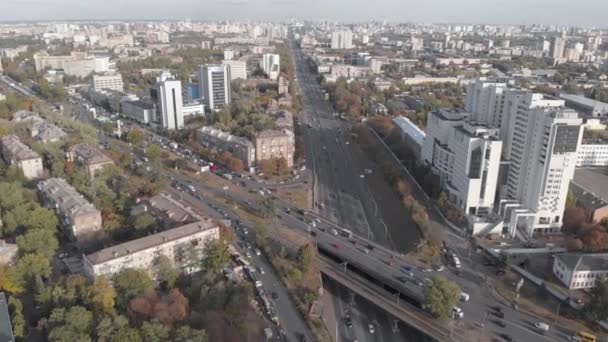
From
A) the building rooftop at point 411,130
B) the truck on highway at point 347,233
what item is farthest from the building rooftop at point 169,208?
the building rooftop at point 411,130

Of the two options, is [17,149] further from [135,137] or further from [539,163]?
[539,163]

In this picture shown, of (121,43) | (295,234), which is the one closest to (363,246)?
(295,234)

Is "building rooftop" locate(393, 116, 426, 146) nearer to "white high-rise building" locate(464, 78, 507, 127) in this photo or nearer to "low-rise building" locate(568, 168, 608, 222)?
"white high-rise building" locate(464, 78, 507, 127)

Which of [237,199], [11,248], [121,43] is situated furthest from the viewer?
[121,43]

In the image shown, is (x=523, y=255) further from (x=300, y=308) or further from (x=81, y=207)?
(x=81, y=207)

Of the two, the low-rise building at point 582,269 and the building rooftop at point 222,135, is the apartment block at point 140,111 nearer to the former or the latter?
the building rooftop at point 222,135

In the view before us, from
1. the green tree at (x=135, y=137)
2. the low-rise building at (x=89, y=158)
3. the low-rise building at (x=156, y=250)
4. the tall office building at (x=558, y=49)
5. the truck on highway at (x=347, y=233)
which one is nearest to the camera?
the low-rise building at (x=156, y=250)
